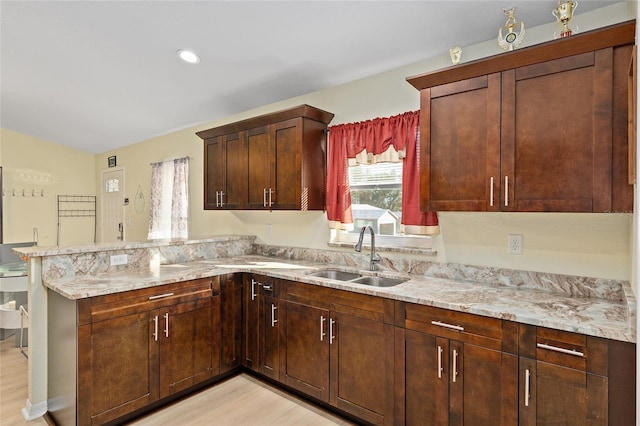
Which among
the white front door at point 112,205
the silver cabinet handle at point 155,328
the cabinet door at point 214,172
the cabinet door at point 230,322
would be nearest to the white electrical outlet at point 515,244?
the cabinet door at point 230,322

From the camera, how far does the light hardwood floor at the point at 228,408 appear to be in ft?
7.94

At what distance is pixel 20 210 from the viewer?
240 inches

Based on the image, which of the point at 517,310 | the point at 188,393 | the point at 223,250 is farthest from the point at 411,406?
the point at 223,250

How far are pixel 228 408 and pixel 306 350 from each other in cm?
69

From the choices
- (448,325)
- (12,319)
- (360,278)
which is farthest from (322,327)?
(12,319)

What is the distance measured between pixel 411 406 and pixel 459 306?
2.25 feet

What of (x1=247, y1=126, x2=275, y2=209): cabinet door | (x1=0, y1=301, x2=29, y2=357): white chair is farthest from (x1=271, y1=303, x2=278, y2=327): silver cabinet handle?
(x1=0, y1=301, x2=29, y2=357): white chair

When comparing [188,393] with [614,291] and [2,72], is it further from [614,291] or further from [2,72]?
[2,72]

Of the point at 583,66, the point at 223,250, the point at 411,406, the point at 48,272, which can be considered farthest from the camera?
the point at 223,250

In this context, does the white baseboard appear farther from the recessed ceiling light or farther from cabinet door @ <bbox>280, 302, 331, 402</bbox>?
the recessed ceiling light

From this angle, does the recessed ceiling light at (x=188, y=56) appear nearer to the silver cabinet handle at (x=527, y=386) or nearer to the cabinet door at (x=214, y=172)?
the cabinet door at (x=214, y=172)

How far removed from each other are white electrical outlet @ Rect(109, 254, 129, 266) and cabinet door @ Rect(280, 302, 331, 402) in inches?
51.9

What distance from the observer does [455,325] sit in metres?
1.91

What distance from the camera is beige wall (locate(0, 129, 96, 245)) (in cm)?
601
